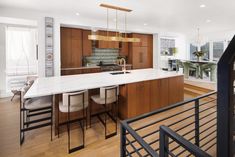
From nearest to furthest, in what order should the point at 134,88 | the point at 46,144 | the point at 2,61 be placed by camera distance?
the point at 46,144, the point at 134,88, the point at 2,61

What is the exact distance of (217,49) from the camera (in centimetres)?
881

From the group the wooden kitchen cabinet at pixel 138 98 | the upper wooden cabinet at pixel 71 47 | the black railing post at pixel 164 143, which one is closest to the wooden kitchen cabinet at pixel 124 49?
the upper wooden cabinet at pixel 71 47

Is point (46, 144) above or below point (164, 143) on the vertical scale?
below

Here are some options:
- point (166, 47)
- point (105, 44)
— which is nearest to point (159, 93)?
point (105, 44)

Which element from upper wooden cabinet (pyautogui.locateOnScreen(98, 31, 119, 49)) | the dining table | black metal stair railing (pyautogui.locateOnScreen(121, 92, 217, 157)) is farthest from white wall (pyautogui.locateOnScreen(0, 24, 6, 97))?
the dining table

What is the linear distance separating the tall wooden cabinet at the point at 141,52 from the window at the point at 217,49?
413 centimetres

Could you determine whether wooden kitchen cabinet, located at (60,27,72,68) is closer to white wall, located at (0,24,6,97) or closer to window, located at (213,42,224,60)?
white wall, located at (0,24,6,97)

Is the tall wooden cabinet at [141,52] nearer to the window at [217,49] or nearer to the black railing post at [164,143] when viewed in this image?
the window at [217,49]

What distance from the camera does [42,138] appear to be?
8.70 ft

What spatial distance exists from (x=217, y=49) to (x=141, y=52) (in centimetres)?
485

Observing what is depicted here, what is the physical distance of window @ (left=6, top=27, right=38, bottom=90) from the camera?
5.35 metres

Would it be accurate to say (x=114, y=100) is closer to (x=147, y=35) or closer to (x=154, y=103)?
(x=154, y=103)

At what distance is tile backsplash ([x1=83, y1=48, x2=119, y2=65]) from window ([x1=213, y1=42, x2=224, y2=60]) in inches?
236

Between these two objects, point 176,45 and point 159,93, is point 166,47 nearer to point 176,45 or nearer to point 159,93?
point 176,45
